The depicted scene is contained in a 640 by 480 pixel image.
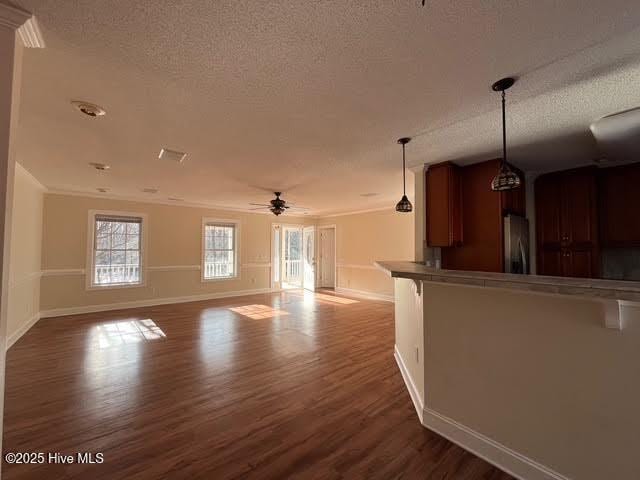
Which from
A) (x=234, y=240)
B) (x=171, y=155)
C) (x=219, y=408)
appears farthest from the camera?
(x=234, y=240)

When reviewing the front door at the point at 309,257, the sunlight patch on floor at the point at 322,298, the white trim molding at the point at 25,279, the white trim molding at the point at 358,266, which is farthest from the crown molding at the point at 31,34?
the front door at the point at 309,257

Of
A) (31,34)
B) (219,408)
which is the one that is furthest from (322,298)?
(31,34)

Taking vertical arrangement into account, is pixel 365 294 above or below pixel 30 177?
below

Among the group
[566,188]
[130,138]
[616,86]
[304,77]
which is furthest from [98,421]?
[566,188]

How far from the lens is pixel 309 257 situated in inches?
353

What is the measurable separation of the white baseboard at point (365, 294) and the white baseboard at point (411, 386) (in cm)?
359

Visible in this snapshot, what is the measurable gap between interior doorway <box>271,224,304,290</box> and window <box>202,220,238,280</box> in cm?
119

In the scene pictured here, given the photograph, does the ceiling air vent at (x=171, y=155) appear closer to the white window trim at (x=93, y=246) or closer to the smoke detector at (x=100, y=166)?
the smoke detector at (x=100, y=166)

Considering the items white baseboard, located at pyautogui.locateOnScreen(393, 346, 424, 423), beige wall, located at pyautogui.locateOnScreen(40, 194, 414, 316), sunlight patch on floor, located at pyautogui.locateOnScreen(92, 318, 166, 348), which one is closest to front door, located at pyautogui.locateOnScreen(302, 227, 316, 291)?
beige wall, located at pyautogui.locateOnScreen(40, 194, 414, 316)

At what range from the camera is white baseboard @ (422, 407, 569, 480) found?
1.59m

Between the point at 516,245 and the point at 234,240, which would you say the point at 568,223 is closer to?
the point at 516,245

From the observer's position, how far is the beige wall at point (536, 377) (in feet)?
4.49

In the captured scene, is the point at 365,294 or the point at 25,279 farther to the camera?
the point at 365,294

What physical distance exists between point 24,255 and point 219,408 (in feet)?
14.1
